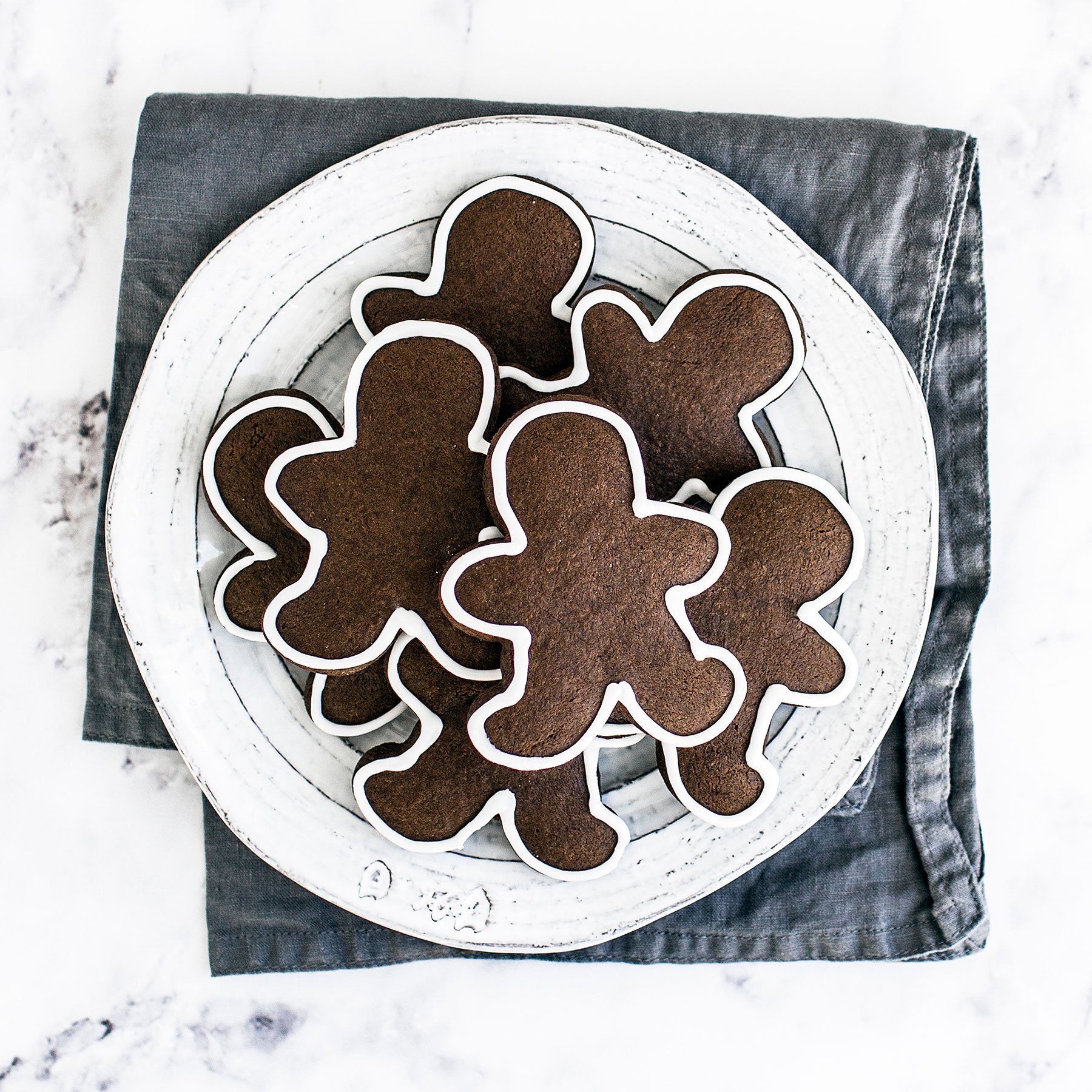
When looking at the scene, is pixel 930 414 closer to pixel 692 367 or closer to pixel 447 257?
pixel 692 367

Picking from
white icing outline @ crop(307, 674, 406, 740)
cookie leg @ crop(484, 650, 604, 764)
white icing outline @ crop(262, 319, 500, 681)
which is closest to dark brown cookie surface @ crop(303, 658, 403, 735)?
white icing outline @ crop(307, 674, 406, 740)

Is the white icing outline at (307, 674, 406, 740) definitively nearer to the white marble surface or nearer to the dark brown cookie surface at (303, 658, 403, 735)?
the dark brown cookie surface at (303, 658, 403, 735)

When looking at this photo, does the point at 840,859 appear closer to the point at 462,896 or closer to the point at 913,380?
the point at 462,896

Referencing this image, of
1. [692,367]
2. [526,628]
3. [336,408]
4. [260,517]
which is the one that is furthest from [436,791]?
[692,367]

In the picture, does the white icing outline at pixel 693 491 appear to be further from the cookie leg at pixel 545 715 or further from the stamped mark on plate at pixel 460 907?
the stamped mark on plate at pixel 460 907

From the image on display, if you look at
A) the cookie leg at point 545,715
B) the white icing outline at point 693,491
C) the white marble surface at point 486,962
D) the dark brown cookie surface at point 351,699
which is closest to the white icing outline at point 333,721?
the dark brown cookie surface at point 351,699

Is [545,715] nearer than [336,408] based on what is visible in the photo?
Yes

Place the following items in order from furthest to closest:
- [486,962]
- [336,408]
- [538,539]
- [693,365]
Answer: [486,962], [336,408], [693,365], [538,539]
